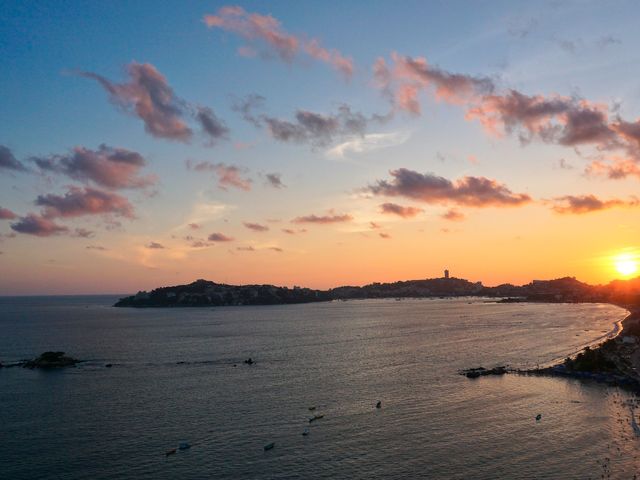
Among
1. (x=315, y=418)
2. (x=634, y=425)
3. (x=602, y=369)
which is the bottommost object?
(x=634, y=425)

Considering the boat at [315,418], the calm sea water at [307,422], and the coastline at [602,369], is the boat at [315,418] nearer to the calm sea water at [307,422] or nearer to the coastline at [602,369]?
the calm sea water at [307,422]

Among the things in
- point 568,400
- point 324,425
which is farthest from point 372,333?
point 324,425

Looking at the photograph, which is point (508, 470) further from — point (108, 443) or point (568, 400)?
point (108, 443)

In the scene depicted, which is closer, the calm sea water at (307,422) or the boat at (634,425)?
the calm sea water at (307,422)

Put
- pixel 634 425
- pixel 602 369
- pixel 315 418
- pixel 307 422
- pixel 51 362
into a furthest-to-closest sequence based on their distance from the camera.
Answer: pixel 51 362 < pixel 602 369 < pixel 315 418 < pixel 307 422 < pixel 634 425

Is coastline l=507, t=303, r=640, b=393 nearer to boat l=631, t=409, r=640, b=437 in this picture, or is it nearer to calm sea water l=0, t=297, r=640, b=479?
calm sea water l=0, t=297, r=640, b=479

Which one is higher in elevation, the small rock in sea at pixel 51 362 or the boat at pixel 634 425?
the small rock in sea at pixel 51 362

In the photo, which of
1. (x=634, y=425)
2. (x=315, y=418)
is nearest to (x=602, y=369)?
(x=634, y=425)

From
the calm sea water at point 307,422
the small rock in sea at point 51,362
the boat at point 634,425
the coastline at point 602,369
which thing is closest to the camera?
the calm sea water at point 307,422

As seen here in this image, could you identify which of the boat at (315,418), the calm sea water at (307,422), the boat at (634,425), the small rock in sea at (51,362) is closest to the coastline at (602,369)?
the calm sea water at (307,422)

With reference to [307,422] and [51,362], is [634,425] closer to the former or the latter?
[307,422]

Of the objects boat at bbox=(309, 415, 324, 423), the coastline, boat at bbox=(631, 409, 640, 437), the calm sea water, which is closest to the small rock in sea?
the calm sea water
